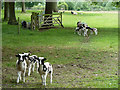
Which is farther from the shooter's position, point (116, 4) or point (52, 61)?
point (116, 4)

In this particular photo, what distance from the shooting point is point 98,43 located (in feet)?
55.4

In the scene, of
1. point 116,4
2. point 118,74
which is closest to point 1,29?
point 116,4

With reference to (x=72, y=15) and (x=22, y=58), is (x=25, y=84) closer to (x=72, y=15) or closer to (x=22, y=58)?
(x=22, y=58)

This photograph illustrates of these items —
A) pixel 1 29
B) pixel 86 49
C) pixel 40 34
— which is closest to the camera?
pixel 86 49

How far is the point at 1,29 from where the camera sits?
22344mm

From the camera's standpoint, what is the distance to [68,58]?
12508mm

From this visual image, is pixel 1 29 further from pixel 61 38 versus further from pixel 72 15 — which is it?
pixel 72 15

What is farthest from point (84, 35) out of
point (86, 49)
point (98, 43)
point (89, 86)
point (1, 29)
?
point (89, 86)

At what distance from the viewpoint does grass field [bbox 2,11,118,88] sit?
880 centimetres

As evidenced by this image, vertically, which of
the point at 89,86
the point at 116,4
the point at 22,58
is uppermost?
the point at 116,4

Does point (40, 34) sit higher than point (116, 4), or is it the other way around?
point (116, 4)

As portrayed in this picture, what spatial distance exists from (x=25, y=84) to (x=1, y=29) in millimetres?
14557

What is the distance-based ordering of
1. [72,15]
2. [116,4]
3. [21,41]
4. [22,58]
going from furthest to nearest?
[72,15] → [116,4] → [21,41] → [22,58]

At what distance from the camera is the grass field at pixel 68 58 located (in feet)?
28.9
